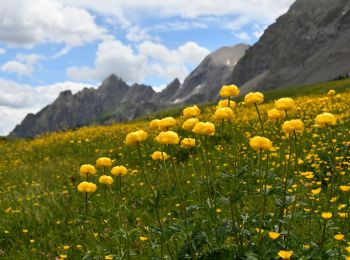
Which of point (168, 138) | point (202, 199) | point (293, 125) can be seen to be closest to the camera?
point (293, 125)

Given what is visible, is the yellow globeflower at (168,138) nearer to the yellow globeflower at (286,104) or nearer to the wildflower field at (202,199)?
the wildflower field at (202,199)

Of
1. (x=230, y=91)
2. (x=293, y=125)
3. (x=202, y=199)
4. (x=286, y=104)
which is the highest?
(x=230, y=91)

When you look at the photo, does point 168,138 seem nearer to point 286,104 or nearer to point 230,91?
point 230,91

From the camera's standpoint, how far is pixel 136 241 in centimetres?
580

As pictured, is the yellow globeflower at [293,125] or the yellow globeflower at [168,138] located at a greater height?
the yellow globeflower at [168,138]

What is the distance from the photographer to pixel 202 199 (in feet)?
13.4

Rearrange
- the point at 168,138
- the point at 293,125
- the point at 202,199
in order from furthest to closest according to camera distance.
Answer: the point at 202,199 → the point at 168,138 → the point at 293,125

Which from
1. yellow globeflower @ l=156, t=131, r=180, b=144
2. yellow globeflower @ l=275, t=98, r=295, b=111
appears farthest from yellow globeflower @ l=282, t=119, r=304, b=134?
yellow globeflower @ l=156, t=131, r=180, b=144

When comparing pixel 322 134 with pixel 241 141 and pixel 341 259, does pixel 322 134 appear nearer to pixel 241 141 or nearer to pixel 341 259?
pixel 241 141

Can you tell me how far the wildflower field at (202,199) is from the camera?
139 inches

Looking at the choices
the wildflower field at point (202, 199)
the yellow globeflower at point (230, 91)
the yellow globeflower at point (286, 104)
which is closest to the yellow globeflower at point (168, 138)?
the wildflower field at point (202, 199)

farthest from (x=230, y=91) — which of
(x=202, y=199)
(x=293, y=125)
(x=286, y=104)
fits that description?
(x=202, y=199)

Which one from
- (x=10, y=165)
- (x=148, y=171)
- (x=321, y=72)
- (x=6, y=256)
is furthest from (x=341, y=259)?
(x=321, y=72)

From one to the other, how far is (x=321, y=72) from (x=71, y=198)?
193771 mm
